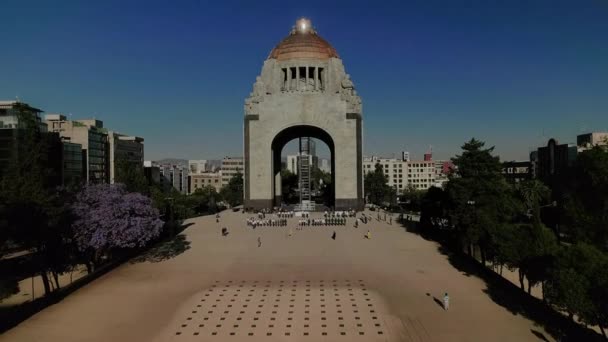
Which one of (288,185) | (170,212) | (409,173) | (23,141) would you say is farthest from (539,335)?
(409,173)

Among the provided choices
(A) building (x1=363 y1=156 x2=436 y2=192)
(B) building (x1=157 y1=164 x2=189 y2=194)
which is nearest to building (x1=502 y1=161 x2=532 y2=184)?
(A) building (x1=363 y1=156 x2=436 y2=192)

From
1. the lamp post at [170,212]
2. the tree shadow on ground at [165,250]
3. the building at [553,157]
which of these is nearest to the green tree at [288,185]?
the building at [553,157]

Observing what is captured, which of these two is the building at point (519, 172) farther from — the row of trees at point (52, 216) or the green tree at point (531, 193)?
the row of trees at point (52, 216)

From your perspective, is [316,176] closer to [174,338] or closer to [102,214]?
[102,214]

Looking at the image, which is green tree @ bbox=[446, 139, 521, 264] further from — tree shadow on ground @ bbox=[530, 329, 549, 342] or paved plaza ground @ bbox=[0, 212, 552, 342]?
tree shadow on ground @ bbox=[530, 329, 549, 342]

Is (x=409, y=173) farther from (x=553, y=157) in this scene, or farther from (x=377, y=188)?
(x=553, y=157)

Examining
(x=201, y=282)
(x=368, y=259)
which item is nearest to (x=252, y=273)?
(x=201, y=282)

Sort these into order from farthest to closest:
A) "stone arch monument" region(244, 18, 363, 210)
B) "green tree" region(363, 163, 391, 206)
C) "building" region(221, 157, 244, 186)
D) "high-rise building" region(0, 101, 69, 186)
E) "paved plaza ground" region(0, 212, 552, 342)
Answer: "building" region(221, 157, 244, 186), "green tree" region(363, 163, 391, 206), "stone arch monument" region(244, 18, 363, 210), "high-rise building" region(0, 101, 69, 186), "paved plaza ground" region(0, 212, 552, 342)
